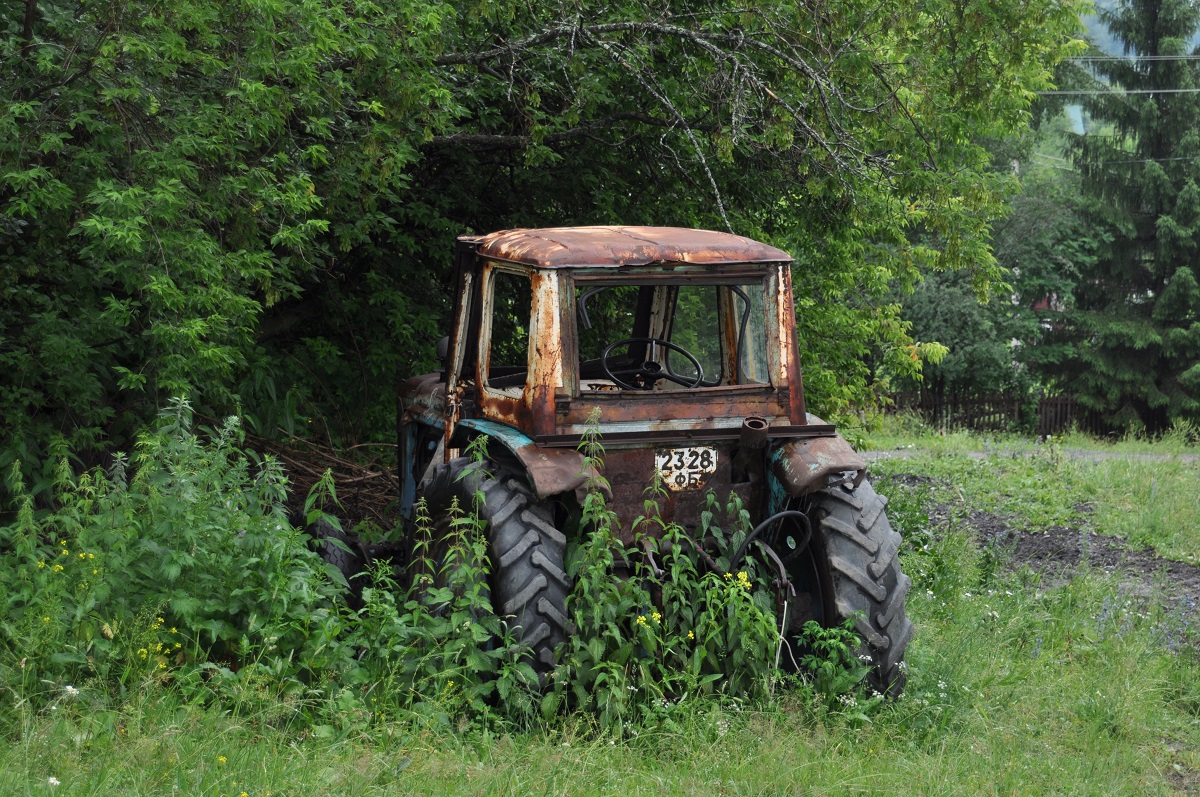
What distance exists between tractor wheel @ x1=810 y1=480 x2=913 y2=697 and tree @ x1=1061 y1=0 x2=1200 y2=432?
25964 mm

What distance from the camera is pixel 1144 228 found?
1211 inches

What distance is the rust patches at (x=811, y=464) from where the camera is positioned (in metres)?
5.18

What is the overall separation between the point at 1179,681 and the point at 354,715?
4.49 meters

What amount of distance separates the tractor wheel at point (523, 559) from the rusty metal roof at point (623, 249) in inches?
38.8

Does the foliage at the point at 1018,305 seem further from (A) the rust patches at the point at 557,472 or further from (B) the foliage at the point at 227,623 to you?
(B) the foliage at the point at 227,623

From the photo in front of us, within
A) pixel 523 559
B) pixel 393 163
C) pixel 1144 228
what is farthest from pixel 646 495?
pixel 1144 228

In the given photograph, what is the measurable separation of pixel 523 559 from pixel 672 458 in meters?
0.87

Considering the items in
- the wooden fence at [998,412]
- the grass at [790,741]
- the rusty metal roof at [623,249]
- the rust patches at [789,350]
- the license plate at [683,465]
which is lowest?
the wooden fence at [998,412]

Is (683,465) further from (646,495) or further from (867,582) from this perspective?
(867,582)

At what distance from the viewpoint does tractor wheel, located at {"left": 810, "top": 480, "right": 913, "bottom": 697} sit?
511cm

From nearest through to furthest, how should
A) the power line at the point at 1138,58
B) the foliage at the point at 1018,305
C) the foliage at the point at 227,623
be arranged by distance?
the foliage at the point at 227,623
the foliage at the point at 1018,305
the power line at the point at 1138,58

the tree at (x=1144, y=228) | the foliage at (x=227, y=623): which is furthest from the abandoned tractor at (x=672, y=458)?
the tree at (x=1144, y=228)

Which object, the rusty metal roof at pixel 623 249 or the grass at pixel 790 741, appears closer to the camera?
the grass at pixel 790 741

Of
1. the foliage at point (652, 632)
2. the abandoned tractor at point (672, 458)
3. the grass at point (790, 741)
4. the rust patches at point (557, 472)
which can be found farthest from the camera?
the abandoned tractor at point (672, 458)
